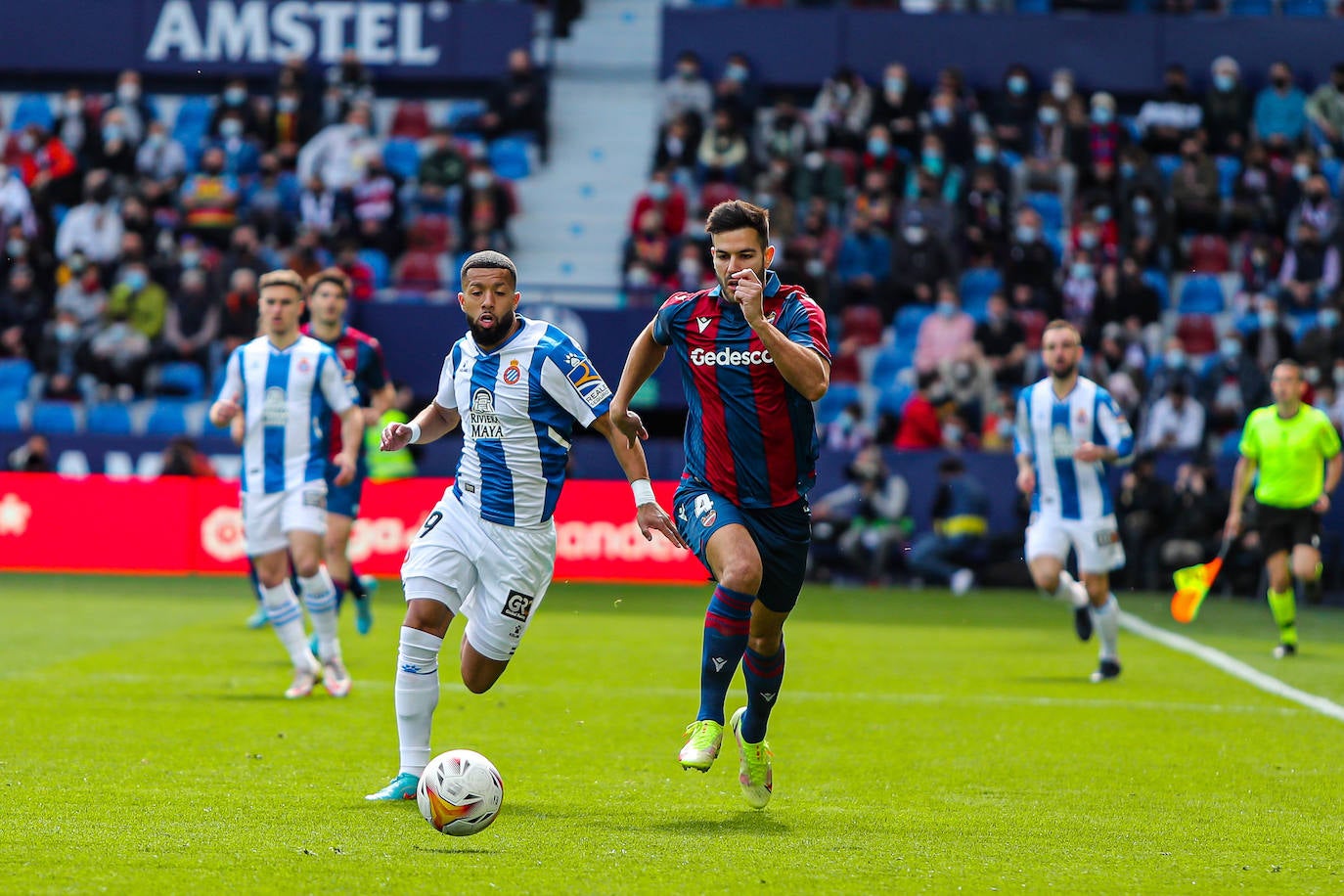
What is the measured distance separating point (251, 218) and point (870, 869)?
62.5 ft

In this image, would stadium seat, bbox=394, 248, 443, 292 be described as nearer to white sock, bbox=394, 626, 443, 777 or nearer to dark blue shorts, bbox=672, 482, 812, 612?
white sock, bbox=394, 626, 443, 777

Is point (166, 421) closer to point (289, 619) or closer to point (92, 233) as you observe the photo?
point (92, 233)

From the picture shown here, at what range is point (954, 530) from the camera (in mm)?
19797

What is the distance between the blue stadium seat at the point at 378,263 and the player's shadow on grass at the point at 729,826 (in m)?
17.1

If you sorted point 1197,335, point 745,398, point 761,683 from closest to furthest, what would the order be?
point 745,398
point 761,683
point 1197,335

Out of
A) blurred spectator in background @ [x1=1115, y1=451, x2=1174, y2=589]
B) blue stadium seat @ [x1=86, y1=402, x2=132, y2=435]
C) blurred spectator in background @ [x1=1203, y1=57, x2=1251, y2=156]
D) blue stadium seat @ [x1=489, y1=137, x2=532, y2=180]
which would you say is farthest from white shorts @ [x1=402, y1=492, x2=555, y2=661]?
blurred spectator in background @ [x1=1203, y1=57, x2=1251, y2=156]

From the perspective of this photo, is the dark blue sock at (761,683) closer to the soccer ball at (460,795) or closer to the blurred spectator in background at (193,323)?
the soccer ball at (460,795)

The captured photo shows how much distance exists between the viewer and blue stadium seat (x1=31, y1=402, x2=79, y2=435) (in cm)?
2134

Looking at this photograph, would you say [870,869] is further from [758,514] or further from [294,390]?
[294,390]

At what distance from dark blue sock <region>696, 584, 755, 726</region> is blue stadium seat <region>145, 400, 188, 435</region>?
51.7 feet

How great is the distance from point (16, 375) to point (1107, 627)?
49.8 ft

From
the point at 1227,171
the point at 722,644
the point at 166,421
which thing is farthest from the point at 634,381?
the point at 1227,171

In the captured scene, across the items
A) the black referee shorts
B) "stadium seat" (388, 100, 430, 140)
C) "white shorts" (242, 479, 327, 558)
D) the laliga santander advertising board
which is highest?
"stadium seat" (388, 100, 430, 140)

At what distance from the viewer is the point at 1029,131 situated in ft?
82.7
